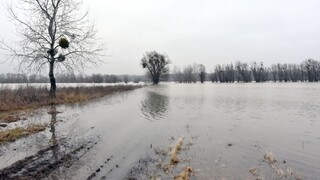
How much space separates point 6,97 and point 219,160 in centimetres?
1648

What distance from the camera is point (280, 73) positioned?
143m

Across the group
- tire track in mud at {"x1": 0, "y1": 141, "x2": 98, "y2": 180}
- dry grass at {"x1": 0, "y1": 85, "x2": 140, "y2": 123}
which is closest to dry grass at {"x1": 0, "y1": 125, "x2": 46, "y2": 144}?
tire track in mud at {"x1": 0, "y1": 141, "x2": 98, "y2": 180}

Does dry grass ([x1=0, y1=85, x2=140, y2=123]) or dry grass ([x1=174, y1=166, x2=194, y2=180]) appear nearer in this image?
dry grass ([x1=174, y1=166, x2=194, y2=180])

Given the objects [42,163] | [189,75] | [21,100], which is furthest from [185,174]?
[189,75]

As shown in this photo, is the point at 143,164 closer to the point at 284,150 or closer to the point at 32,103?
the point at 284,150

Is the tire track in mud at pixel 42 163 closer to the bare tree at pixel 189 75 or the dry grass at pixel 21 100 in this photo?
the dry grass at pixel 21 100

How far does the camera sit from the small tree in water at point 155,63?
106562mm

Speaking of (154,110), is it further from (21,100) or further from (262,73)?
(262,73)

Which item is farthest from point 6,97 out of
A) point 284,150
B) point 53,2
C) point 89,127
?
point 284,150

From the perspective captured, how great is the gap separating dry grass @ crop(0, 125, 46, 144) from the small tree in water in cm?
9552

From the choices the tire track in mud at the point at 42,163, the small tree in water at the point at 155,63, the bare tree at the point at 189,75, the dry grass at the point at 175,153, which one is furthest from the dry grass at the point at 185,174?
the bare tree at the point at 189,75

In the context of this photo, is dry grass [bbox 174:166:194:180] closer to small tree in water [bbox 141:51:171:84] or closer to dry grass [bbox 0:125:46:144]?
dry grass [bbox 0:125:46:144]

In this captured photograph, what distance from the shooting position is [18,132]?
10344mm

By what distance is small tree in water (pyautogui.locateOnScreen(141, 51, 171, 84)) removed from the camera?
107 meters
